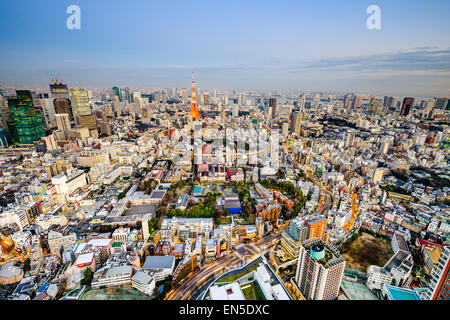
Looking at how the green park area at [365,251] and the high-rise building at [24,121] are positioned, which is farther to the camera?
the high-rise building at [24,121]

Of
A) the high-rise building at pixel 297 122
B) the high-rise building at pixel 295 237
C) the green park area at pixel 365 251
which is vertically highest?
the high-rise building at pixel 297 122

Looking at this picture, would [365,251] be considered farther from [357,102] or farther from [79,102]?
[357,102]

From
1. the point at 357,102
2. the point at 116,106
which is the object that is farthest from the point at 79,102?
the point at 357,102

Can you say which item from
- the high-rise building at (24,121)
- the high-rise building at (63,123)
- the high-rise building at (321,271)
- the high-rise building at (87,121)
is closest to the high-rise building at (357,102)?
the high-rise building at (321,271)

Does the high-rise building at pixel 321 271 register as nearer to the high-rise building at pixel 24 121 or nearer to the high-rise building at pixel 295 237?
the high-rise building at pixel 295 237

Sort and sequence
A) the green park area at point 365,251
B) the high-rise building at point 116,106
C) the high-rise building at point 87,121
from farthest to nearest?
the high-rise building at point 116,106 → the high-rise building at point 87,121 → the green park area at point 365,251

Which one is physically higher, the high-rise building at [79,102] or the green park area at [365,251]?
the high-rise building at [79,102]

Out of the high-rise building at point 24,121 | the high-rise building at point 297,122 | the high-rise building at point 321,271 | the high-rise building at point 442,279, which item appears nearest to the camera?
the high-rise building at point 442,279

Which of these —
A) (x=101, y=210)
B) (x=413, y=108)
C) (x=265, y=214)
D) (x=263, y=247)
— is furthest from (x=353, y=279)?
(x=413, y=108)
